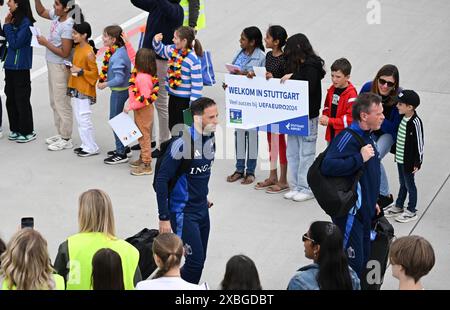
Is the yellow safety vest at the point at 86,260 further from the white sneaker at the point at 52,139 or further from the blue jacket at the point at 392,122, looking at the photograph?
the white sneaker at the point at 52,139

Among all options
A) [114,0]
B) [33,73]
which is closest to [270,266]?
[33,73]

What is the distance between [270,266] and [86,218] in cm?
271

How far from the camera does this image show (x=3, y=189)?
428 inches

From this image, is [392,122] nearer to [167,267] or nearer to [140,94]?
[140,94]

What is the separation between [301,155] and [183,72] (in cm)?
162

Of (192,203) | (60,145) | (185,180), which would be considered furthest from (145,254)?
(60,145)

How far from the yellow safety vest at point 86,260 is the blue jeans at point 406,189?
3.96 meters

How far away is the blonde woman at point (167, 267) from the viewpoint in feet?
21.7

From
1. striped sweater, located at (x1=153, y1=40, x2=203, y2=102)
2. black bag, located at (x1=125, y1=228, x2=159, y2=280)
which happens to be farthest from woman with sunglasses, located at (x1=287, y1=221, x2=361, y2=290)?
striped sweater, located at (x1=153, y1=40, x2=203, y2=102)

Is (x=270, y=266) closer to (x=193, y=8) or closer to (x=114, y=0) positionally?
(x=193, y=8)

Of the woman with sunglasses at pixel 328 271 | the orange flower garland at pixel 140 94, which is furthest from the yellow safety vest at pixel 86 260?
the orange flower garland at pixel 140 94

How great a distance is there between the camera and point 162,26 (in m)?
11.7

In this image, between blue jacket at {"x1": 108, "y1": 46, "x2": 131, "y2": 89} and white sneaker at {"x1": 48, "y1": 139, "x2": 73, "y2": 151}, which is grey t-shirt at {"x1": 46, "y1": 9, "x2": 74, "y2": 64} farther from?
white sneaker at {"x1": 48, "y1": 139, "x2": 73, "y2": 151}
